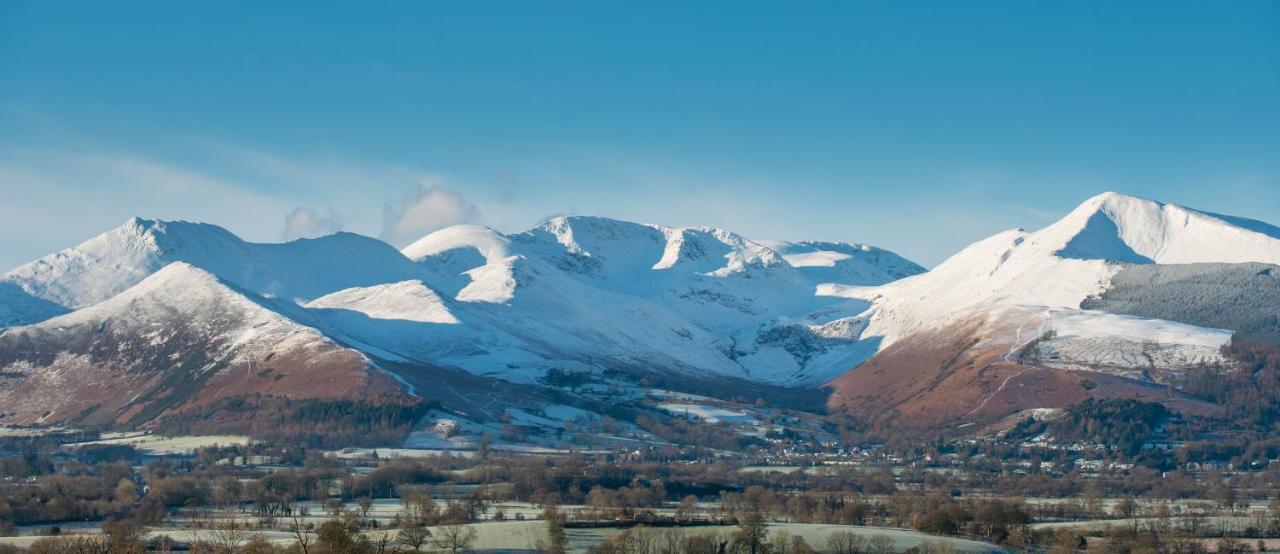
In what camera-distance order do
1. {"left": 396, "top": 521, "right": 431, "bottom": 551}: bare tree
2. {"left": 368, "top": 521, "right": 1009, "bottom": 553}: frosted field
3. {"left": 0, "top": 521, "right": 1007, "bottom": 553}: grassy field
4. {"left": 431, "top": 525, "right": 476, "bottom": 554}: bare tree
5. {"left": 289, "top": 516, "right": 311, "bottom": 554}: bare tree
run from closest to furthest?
{"left": 289, "top": 516, "right": 311, "bottom": 554}: bare tree, {"left": 396, "top": 521, "right": 431, "bottom": 551}: bare tree, {"left": 431, "top": 525, "right": 476, "bottom": 554}: bare tree, {"left": 0, "top": 521, "right": 1007, "bottom": 553}: grassy field, {"left": 368, "top": 521, "right": 1009, "bottom": 553}: frosted field

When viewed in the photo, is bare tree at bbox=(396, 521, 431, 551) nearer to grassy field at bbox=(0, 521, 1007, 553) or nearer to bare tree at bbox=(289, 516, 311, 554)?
grassy field at bbox=(0, 521, 1007, 553)

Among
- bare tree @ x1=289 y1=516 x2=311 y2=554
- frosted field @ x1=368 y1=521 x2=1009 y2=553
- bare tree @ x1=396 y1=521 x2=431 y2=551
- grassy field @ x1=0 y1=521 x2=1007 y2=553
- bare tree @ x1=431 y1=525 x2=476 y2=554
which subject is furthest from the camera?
frosted field @ x1=368 y1=521 x2=1009 y2=553

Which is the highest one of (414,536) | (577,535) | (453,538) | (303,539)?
(303,539)

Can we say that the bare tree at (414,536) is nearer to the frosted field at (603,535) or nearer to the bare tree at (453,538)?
the bare tree at (453,538)

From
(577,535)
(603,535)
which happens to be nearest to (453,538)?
(577,535)

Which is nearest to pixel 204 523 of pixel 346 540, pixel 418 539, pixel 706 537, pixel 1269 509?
pixel 418 539

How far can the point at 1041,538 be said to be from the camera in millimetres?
166375

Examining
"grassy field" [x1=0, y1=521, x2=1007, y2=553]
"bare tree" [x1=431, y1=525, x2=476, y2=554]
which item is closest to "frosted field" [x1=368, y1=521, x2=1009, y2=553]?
"grassy field" [x1=0, y1=521, x2=1007, y2=553]

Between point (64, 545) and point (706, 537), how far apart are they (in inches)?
2194

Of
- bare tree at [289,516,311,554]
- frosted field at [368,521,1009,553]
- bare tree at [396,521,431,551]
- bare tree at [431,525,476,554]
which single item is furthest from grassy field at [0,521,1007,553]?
bare tree at [289,516,311,554]

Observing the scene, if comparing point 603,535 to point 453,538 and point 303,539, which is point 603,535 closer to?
point 453,538

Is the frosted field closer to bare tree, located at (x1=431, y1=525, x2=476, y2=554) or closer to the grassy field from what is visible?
Result: the grassy field

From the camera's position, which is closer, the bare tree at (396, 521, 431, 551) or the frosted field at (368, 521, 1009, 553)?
the bare tree at (396, 521, 431, 551)

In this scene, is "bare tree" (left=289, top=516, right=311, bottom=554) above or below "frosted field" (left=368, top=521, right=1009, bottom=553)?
above
